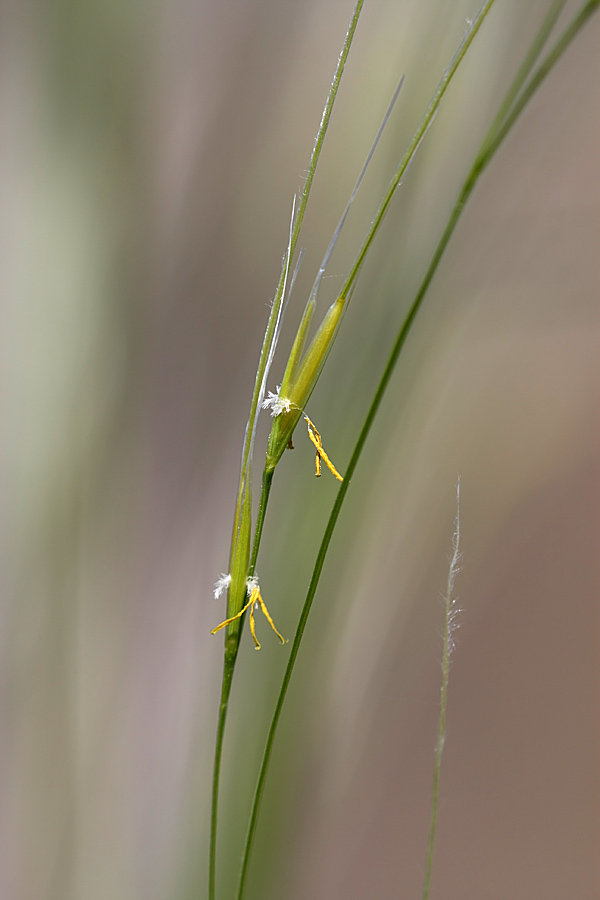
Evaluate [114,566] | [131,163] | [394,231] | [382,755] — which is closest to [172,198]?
[131,163]

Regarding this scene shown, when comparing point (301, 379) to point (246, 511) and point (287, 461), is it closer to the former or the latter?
point (246, 511)

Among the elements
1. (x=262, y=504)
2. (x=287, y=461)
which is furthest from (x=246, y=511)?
(x=287, y=461)

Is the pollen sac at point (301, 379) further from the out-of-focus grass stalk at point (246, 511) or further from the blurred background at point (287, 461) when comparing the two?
the blurred background at point (287, 461)

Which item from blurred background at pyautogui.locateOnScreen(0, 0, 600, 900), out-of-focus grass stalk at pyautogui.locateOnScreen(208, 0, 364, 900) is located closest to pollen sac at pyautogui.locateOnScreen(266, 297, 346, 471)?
out-of-focus grass stalk at pyautogui.locateOnScreen(208, 0, 364, 900)

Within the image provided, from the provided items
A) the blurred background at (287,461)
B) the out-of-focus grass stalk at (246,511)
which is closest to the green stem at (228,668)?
the out-of-focus grass stalk at (246,511)

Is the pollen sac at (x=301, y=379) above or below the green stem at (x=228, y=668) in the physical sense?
above

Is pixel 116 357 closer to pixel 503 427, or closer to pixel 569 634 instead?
pixel 503 427

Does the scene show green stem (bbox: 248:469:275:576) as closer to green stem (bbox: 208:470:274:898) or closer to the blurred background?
green stem (bbox: 208:470:274:898)

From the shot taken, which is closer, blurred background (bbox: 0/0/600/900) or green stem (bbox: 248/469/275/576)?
green stem (bbox: 248/469/275/576)
